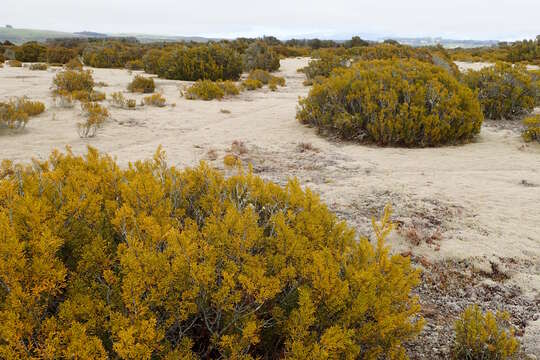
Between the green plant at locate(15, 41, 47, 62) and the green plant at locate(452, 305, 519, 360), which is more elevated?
the green plant at locate(15, 41, 47, 62)

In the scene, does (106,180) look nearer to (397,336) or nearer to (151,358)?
(151,358)

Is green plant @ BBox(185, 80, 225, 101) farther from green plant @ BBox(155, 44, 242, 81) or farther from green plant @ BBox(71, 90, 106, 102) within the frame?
green plant @ BBox(155, 44, 242, 81)

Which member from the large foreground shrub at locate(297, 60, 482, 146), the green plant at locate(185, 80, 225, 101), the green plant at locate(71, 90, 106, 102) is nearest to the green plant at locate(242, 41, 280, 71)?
the green plant at locate(185, 80, 225, 101)

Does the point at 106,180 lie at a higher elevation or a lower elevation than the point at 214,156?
higher

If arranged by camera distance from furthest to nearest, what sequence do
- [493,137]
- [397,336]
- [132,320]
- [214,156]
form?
[493,137] < [214,156] < [397,336] < [132,320]

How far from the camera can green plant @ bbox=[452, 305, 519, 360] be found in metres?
2.24

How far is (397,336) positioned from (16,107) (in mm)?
8421

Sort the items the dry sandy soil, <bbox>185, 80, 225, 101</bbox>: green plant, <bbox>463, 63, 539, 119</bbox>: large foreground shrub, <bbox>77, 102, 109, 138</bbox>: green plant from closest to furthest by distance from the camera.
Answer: the dry sandy soil → <bbox>77, 102, 109, 138</bbox>: green plant → <bbox>463, 63, 539, 119</bbox>: large foreground shrub → <bbox>185, 80, 225, 101</bbox>: green plant

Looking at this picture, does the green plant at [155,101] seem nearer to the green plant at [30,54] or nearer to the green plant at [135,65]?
the green plant at [135,65]

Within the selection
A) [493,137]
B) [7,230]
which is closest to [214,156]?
[7,230]

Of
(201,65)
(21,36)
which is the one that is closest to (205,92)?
(201,65)

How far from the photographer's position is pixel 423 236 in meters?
3.68

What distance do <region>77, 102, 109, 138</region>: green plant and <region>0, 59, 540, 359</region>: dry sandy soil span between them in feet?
0.61

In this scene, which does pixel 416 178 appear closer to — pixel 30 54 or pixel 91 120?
pixel 91 120
